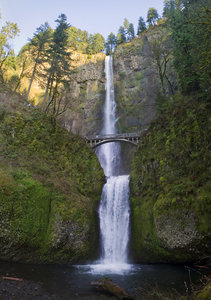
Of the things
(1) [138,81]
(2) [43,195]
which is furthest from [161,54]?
(2) [43,195]

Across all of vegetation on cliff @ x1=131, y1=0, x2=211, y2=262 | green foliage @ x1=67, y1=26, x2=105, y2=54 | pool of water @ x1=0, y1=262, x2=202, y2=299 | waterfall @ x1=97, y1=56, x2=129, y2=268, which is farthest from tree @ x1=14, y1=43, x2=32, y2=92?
pool of water @ x1=0, y1=262, x2=202, y2=299

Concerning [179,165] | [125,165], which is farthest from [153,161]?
[125,165]

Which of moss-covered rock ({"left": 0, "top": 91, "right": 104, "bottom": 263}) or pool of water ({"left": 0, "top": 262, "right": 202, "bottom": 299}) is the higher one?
moss-covered rock ({"left": 0, "top": 91, "right": 104, "bottom": 263})

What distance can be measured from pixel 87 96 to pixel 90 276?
45.5 metres

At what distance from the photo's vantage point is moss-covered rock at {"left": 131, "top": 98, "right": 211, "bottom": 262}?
1260 centimetres

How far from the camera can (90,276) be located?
11758mm

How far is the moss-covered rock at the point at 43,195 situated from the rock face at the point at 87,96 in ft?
80.9

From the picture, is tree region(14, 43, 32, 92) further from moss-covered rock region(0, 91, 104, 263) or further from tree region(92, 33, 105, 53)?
tree region(92, 33, 105, 53)

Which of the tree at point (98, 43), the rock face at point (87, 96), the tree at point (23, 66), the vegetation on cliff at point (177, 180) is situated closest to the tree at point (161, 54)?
the vegetation on cliff at point (177, 180)

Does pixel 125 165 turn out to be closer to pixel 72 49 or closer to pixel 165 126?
pixel 165 126

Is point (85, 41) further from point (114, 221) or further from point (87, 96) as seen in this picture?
point (114, 221)

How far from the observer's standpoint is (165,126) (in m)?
18.9

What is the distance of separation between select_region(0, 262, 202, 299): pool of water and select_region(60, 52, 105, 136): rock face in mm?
33660

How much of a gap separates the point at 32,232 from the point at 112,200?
849cm
